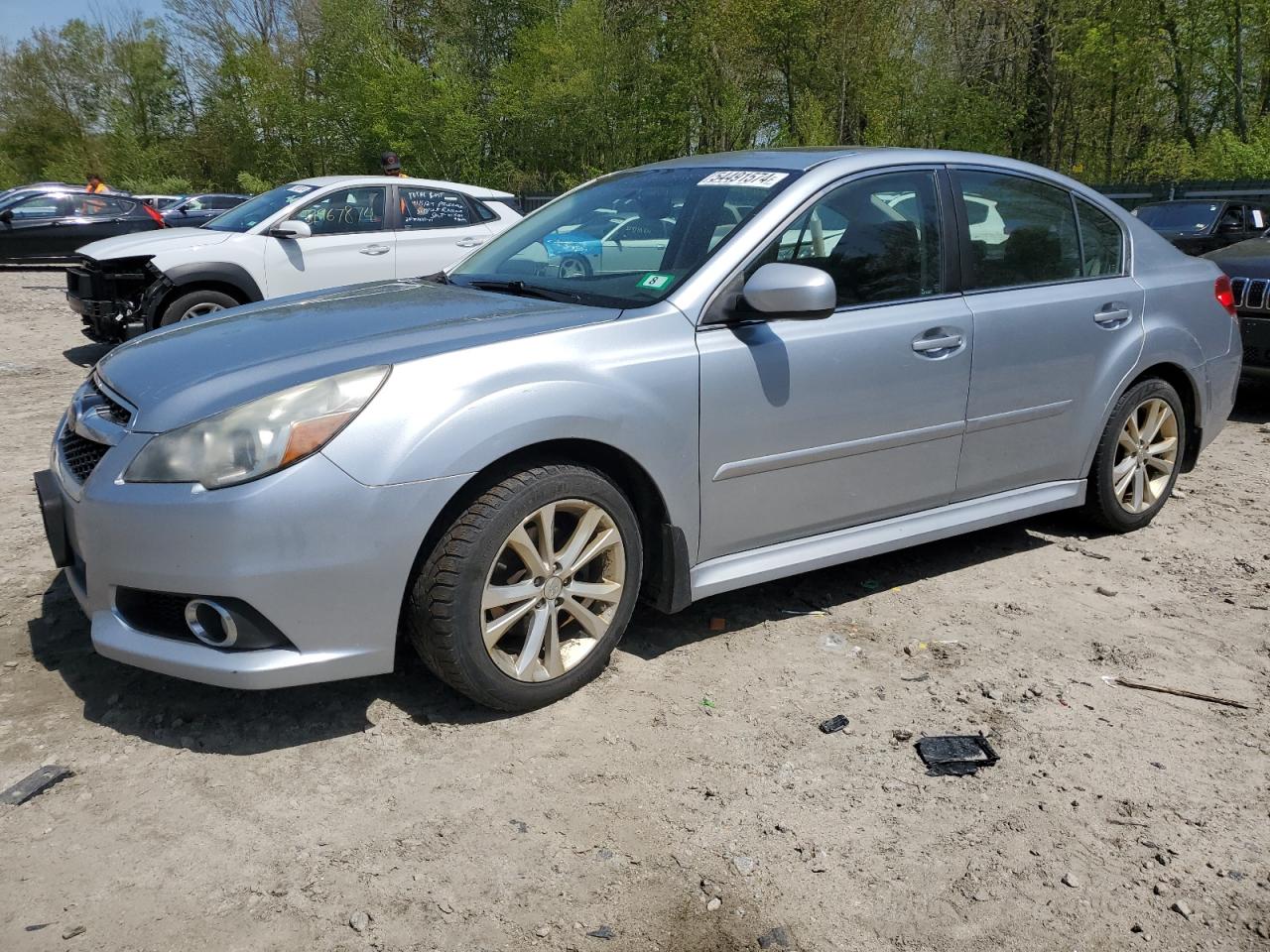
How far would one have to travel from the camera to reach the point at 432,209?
10492 millimetres

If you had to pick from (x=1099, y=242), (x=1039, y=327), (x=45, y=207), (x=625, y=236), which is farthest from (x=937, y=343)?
(x=45, y=207)

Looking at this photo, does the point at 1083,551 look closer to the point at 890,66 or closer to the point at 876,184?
the point at 876,184

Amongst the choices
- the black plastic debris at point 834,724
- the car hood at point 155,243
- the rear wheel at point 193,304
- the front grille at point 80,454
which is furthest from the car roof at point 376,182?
the black plastic debris at point 834,724

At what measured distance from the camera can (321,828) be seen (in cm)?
274

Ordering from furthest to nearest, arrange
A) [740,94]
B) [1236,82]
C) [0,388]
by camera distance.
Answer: [740,94], [1236,82], [0,388]

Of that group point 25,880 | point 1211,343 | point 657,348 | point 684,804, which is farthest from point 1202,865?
point 1211,343

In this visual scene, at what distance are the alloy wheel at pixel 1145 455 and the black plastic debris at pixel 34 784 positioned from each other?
13.8 ft

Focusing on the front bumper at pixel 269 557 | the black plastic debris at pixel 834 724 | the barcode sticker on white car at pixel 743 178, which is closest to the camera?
the front bumper at pixel 269 557

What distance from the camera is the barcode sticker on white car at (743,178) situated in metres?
3.88

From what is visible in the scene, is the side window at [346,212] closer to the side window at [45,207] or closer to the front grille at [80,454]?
the front grille at [80,454]

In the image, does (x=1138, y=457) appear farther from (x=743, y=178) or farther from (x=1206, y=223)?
(x=1206, y=223)

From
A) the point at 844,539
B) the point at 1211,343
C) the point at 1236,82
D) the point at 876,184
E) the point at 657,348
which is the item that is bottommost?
the point at 844,539

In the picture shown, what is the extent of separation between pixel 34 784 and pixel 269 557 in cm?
89

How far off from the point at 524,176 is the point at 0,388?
29099mm
